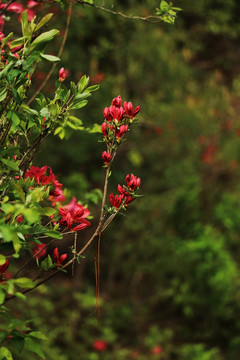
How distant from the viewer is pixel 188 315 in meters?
5.72

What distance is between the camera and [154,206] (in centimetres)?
593

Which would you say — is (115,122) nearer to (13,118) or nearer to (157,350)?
(13,118)

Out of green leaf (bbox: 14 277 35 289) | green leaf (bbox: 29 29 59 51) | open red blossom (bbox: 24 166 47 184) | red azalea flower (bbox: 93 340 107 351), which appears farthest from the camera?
red azalea flower (bbox: 93 340 107 351)

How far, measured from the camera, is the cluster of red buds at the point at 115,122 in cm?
152

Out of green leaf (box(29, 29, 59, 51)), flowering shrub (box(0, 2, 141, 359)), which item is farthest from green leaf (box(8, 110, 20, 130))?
green leaf (box(29, 29, 59, 51))

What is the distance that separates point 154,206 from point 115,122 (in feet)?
14.6

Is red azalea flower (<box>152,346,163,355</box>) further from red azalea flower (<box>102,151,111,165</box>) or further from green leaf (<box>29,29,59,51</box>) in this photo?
green leaf (<box>29,29,59,51</box>)

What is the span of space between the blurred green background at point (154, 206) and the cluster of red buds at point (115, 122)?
3.71 metres

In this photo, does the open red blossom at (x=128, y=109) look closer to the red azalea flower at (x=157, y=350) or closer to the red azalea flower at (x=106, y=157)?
the red azalea flower at (x=106, y=157)

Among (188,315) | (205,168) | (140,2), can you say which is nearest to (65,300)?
(188,315)

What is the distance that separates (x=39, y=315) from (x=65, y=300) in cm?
100

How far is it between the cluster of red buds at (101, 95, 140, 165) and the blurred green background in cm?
371

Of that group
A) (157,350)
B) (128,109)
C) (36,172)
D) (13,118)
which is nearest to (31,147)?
(36,172)

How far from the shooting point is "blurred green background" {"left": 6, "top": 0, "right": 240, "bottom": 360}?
5.46 meters
